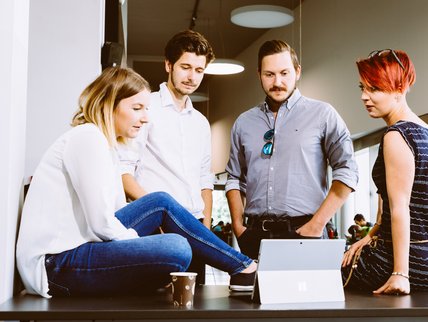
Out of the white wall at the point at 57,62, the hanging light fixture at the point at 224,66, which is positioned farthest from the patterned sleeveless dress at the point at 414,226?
the hanging light fixture at the point at 224,66

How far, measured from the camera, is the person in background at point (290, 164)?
2.73 meters

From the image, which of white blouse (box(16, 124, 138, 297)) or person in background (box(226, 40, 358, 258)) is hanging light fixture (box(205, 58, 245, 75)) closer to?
person in background (box(226, 40, 358, 258))

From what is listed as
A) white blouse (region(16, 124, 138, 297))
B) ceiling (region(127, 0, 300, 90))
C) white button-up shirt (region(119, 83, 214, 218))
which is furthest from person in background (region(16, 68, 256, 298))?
ceiling (region(127, 0, 300, 90))

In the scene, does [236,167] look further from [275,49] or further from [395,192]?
[395,192]

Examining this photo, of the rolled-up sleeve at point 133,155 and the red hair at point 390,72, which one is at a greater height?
the red hair at point 390,72

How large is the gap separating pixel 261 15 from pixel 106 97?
16.8 feet

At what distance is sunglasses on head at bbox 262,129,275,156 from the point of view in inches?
111

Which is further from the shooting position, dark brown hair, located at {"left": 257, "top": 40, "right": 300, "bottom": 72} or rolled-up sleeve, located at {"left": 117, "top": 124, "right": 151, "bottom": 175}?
dark brown hair, located at {"left": 257, "top": 40, "right": 300, "bottom": 72}

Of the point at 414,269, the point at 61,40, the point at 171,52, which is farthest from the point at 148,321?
the point at 61,40

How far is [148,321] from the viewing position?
5.92 feet

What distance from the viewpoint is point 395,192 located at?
2.13 m

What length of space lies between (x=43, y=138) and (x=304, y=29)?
6142mm

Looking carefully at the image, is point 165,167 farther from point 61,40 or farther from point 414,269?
point 414,269

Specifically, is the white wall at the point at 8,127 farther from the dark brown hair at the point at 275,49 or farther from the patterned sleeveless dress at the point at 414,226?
the patterned sleeveless dress at the point at 414,226
